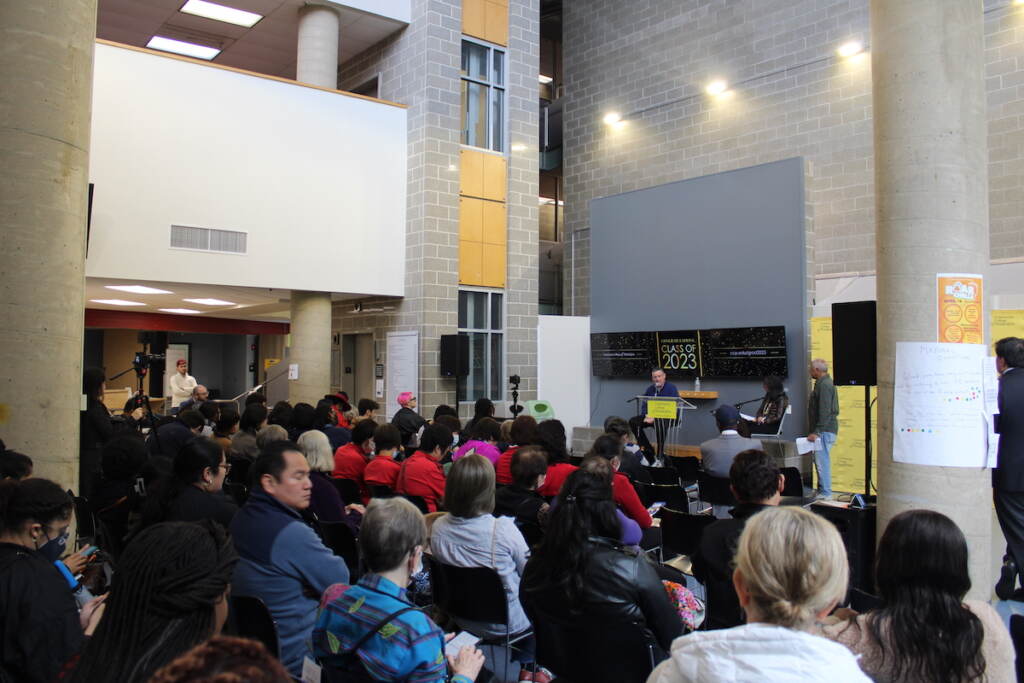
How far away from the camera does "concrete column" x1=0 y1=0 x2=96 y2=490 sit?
404 cm

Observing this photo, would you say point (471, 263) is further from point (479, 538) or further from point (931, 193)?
point (479, 538)

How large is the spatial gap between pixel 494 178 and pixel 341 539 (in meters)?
8.47

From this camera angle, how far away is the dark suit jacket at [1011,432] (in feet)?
14.2

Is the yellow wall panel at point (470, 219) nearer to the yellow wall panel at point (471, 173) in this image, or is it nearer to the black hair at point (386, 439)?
the yellow wall panel at point (471, 173)

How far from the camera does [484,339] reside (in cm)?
1122

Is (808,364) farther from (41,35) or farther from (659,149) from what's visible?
(41,35)

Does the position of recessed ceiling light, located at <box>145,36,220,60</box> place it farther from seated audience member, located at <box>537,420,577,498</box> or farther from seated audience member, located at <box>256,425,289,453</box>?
seated audience member, located at <box>537,420,577,498</box>

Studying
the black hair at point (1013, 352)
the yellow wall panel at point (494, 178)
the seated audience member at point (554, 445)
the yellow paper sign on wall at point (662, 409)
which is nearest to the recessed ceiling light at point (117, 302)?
the yellow wall panel at point (494, 178)

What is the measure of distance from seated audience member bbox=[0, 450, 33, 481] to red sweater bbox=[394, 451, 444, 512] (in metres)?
1.90

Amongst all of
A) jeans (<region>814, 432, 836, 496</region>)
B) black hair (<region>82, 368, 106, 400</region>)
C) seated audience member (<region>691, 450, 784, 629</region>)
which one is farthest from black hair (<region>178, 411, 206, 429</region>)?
jeans (<region>814, 432, 836, 496</region>)

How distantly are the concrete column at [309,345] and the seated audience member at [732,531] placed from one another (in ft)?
26.6

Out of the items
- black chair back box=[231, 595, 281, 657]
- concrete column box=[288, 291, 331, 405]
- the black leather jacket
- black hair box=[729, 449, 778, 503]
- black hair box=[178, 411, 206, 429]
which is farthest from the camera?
concrete column box=[288, 291, 331, 405]

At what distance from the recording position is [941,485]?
349cm

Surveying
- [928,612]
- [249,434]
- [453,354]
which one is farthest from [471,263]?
[928,612]
